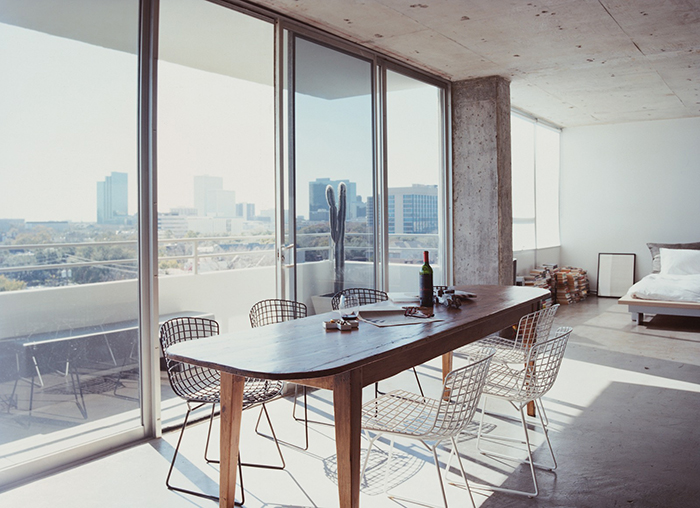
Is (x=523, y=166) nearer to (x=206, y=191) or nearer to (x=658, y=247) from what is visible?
(x=658, y=247)

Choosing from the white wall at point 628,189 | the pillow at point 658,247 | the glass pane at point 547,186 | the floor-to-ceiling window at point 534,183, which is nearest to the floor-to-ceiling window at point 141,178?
the floor-to-ceiling window at point 534,183

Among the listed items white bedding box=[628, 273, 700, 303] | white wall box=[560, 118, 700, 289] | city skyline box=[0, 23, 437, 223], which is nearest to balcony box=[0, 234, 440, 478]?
city skyline box=[0, 23, 437, 223]

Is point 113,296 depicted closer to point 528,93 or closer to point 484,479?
point 484,479

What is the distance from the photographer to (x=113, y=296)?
358 centimetres

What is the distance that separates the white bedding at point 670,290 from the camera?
7355mm

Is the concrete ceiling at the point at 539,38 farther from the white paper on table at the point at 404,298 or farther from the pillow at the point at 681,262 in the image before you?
the pillow at the point at 681,262

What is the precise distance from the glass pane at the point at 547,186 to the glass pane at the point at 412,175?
4008 millimetres

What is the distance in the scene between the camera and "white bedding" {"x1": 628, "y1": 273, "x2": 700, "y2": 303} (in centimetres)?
736

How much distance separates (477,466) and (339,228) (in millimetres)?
2580

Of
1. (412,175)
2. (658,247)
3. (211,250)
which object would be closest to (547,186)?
(658,247)

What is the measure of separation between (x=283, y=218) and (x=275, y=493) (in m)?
2.25

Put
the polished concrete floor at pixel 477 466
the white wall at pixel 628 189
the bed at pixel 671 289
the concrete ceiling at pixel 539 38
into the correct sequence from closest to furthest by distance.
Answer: the polished concrete floor at pixel 477 466 → the concrete ceiling at pixel 539 38 → the bed at pixel 671 289 → the white wall at pixel 628 189

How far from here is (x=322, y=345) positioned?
2660mm

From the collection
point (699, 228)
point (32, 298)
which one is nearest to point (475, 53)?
point (32, 298)
